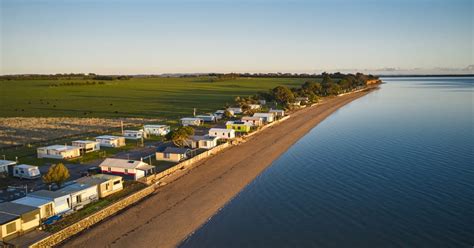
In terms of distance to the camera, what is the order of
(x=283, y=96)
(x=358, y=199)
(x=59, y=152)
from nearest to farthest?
1. (x=358, y=199)
2. (x=59, y=152)
3. (x=283, y=96)

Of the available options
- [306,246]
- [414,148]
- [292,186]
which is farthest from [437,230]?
[414,148]

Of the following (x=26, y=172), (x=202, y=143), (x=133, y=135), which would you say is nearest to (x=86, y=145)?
(x=133, y=135)

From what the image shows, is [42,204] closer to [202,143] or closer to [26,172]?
[26,172]

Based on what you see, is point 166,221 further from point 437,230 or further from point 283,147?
point 283,147

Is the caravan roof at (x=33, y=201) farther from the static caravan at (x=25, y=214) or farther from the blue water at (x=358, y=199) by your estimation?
the blue water at (x=358, y=199)

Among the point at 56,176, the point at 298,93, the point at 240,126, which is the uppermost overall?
the point at 298,93

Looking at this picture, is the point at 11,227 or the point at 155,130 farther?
the point at 155,130

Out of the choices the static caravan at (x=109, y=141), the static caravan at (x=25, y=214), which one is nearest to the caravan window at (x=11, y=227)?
the static caravan at (x=25, y=214)

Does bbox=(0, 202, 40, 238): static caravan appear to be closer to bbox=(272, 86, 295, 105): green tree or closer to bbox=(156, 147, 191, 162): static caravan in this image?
bbox=(156, 147, 191, 162): static caravan
